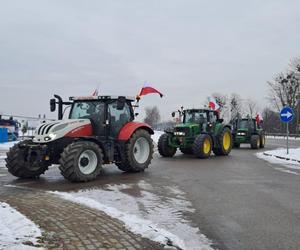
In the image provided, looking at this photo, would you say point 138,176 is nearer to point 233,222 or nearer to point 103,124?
point 103,124

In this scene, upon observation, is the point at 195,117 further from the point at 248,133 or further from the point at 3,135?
the point at 3,135

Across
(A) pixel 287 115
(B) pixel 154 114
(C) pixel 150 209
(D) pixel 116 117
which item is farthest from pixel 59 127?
(B) pixel 154 114

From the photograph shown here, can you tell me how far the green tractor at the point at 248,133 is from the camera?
28.6 meters

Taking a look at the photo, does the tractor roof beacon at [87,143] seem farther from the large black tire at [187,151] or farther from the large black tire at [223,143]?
the large black tire at [223,143]

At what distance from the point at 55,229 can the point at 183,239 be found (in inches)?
72.6

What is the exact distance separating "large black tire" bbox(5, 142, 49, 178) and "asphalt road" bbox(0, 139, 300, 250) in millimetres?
306

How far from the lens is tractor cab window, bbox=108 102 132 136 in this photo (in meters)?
12.8

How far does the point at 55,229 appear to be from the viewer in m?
5.98

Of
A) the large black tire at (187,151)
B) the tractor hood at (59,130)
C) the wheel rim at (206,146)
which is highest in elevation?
the tractor hood at (59,130)

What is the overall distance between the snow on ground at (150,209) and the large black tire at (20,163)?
2.52m

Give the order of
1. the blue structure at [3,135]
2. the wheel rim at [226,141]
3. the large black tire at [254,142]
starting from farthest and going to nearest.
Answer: the blue structure at [3,135] → the large black tire at [254,142] → the wheel rim at [226,141]

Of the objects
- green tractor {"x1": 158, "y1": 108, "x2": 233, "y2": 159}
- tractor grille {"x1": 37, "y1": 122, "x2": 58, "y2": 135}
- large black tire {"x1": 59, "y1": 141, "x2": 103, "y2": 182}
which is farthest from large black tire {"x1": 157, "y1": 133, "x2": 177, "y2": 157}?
tractor grille {"x1": 37, "y1": 122, "x2": 58, "y2": 135}

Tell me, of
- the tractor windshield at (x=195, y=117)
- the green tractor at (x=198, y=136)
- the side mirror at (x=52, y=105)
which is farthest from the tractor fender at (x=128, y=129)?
the tractor windshield at (x=195, y=117)

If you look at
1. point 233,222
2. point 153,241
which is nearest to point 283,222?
point 233,222
